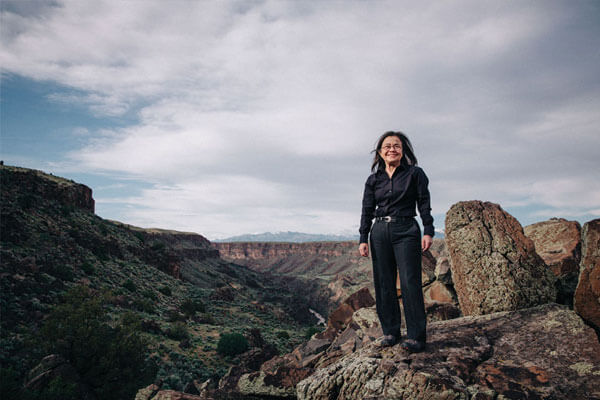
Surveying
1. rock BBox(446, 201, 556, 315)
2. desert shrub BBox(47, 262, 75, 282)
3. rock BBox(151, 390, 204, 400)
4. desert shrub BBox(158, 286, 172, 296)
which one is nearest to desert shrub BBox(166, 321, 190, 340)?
desert shrub BBox(47, 262, 75, 282)

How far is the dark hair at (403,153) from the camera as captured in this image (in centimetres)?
518

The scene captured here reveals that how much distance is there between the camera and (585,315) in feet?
15.4

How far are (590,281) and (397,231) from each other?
9.85 ft

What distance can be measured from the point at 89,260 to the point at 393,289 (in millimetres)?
36802

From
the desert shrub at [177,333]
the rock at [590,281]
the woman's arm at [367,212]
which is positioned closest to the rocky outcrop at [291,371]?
the woman's arm at [367,212]

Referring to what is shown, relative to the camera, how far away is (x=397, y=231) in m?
4.72

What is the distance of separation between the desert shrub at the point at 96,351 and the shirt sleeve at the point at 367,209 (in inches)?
526

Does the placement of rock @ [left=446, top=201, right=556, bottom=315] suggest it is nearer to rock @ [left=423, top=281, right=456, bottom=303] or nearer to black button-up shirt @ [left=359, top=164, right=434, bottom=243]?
black button-up shirt @ [left=359, top=164, right=434, bottom=243]

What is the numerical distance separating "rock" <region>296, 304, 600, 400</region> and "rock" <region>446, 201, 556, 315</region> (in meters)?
0.77

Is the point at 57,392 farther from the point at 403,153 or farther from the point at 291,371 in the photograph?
the point at 403,153

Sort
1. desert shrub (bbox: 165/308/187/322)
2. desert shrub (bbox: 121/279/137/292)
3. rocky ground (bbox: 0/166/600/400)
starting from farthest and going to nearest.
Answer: desert shrub (bbox: 121/279/137/292) < desert shrub (bbox: 165/308/187/322) < rocky ground (bbox: 0/166/600/400)

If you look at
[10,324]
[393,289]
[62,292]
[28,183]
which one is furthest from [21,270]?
[393,289]

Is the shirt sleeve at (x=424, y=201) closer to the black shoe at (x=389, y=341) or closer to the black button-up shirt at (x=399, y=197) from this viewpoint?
the black button-up shirt at (x=399, y=197)

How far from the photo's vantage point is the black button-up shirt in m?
4.77
